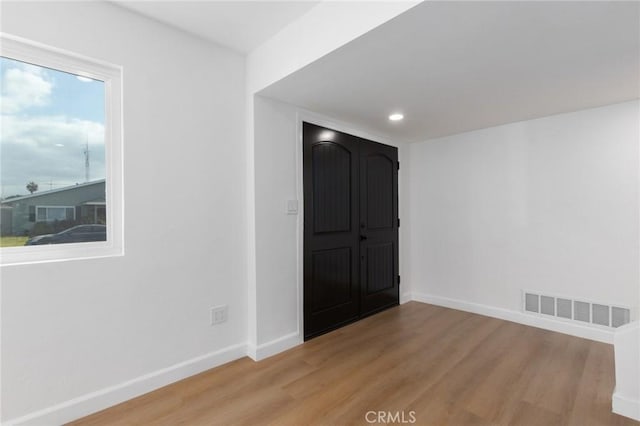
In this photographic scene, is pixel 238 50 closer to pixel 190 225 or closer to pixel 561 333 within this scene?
pixel 190 225

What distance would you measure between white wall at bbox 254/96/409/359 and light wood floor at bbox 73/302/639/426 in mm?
247

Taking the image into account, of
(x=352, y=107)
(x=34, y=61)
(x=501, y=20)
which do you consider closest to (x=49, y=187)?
(x=34, y=61)

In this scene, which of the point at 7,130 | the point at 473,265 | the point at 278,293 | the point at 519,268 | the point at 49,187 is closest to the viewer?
the point at 7,130

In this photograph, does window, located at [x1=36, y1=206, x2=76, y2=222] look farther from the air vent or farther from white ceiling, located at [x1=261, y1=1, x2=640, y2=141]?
the air vent

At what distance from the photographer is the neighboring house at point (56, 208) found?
1.72 m

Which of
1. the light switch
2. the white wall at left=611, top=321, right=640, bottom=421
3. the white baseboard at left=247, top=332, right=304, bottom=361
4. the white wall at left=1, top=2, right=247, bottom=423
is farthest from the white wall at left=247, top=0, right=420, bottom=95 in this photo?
the white wall at left=611, top=321, right=640, bottom=421

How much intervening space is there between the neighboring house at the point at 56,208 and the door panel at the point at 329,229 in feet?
5.34

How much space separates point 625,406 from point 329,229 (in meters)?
2.39

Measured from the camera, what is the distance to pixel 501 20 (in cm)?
154

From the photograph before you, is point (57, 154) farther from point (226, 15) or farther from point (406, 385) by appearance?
point (406, 385)

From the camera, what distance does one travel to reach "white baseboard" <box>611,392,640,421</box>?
5.87ft

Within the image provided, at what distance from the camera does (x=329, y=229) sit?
3.13m

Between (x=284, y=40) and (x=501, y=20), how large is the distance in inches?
54.6

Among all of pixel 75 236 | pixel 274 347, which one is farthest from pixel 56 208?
pixel 274 347
